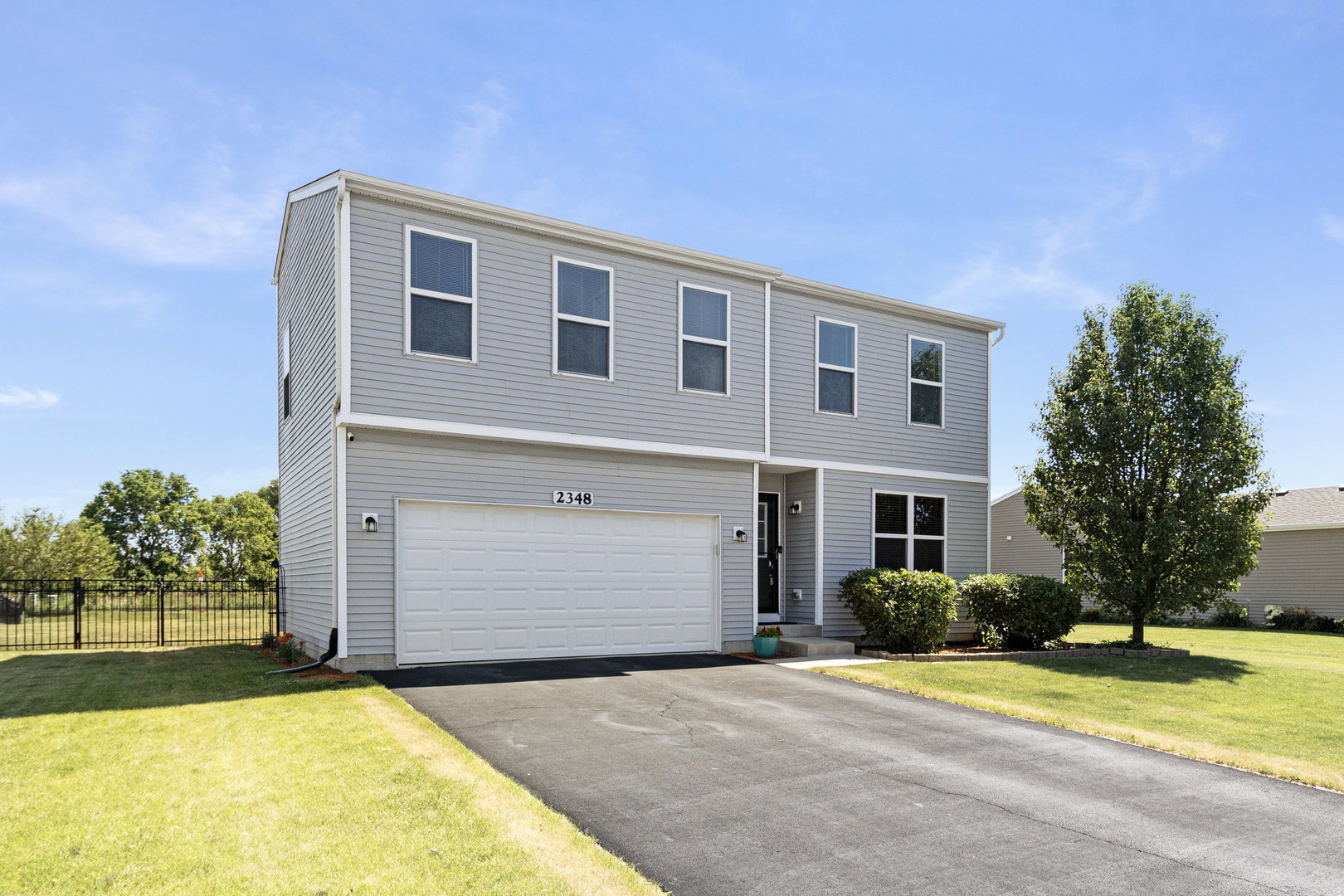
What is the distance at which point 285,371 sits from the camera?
47.6 ft

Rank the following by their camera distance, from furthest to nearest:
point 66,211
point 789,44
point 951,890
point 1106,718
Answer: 1. point 66,211
2. point 789,44
3. point 1106,718
4. point 951,890

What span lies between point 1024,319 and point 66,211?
20.3m

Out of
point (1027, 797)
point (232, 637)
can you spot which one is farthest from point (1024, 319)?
point (232, 637)

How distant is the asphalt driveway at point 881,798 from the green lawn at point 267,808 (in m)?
0.44

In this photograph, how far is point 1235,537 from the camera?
13883mm

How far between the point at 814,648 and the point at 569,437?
4.82 m

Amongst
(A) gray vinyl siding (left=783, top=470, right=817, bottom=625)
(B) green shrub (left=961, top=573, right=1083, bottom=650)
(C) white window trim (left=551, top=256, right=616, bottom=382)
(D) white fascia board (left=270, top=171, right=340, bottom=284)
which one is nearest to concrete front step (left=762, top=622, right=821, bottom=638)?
(A) gray vinyl siding (left=783, top=470, right=817, bottom=625)

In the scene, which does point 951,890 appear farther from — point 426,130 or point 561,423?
point 426,130

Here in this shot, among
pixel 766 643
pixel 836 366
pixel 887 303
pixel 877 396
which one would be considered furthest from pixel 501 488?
pixel 887 303

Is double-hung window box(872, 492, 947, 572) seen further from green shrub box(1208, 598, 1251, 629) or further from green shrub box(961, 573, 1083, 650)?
green shrub box(1208, 598, 1251, 629)

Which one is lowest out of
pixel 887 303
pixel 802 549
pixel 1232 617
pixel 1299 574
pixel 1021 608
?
pixel 1232 617

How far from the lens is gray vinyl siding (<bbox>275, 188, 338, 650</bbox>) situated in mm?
10672

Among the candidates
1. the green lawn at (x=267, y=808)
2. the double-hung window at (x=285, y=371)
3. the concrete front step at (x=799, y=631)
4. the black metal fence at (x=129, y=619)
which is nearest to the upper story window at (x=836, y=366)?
the concrete front step at (x=799, y=631)

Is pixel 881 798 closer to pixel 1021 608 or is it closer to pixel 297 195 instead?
pixel 1021 608
